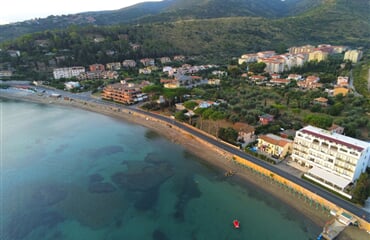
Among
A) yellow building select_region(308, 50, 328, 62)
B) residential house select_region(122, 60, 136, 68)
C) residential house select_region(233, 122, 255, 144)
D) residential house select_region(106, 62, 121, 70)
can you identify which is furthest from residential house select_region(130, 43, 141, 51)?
residential house select_region(233, 122, 255, 144)

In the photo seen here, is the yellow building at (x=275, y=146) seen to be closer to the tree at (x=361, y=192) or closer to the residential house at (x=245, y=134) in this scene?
the residential house at (x=245, y=134)

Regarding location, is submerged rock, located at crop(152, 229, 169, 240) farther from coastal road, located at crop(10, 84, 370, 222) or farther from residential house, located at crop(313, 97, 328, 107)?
residential house, located at crop(313, 97, 328, 107)

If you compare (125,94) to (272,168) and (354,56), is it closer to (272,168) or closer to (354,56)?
(272,168)

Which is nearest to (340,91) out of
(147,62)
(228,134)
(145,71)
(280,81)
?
(280,81)

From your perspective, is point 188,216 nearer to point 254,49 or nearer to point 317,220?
point 317,220

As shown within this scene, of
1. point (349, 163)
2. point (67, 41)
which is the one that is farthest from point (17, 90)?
point (349, 163)

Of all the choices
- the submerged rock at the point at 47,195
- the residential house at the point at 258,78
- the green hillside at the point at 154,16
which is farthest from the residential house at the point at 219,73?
the green hillside at the point at 154,16
